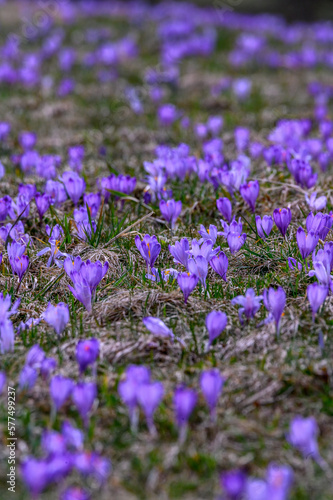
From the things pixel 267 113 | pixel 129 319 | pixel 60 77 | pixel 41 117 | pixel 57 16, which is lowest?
pixel 129 319

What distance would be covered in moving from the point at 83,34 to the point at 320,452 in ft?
29.3

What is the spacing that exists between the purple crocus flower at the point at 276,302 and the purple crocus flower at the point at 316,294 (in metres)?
0.12

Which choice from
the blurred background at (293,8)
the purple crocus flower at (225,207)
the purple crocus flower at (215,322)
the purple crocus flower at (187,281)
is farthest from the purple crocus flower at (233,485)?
the blurred background at (293,8)

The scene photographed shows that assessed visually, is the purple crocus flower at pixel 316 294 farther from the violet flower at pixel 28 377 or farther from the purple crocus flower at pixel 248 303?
the violet flower at pixel 28 377

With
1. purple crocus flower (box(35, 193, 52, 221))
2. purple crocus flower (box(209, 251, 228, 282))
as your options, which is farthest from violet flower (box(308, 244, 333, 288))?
purple crocus flower (box(35, 193, 52, 221))

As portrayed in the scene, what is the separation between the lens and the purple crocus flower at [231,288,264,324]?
2.45 metres

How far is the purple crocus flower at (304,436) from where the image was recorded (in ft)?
6.01

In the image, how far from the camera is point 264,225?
3105 mm

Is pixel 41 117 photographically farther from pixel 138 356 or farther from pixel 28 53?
pixel 138 356

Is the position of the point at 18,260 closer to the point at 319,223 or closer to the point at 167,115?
the point at 319,223

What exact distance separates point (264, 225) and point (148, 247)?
26.2 inches

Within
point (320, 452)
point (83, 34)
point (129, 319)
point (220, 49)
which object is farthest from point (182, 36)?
point (320, 452)

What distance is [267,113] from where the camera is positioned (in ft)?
20.5

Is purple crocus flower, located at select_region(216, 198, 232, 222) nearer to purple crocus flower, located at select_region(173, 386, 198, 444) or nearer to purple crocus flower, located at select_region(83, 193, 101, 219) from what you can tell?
purple crocus flower, located at select_region(83, 193, 101, 219)
